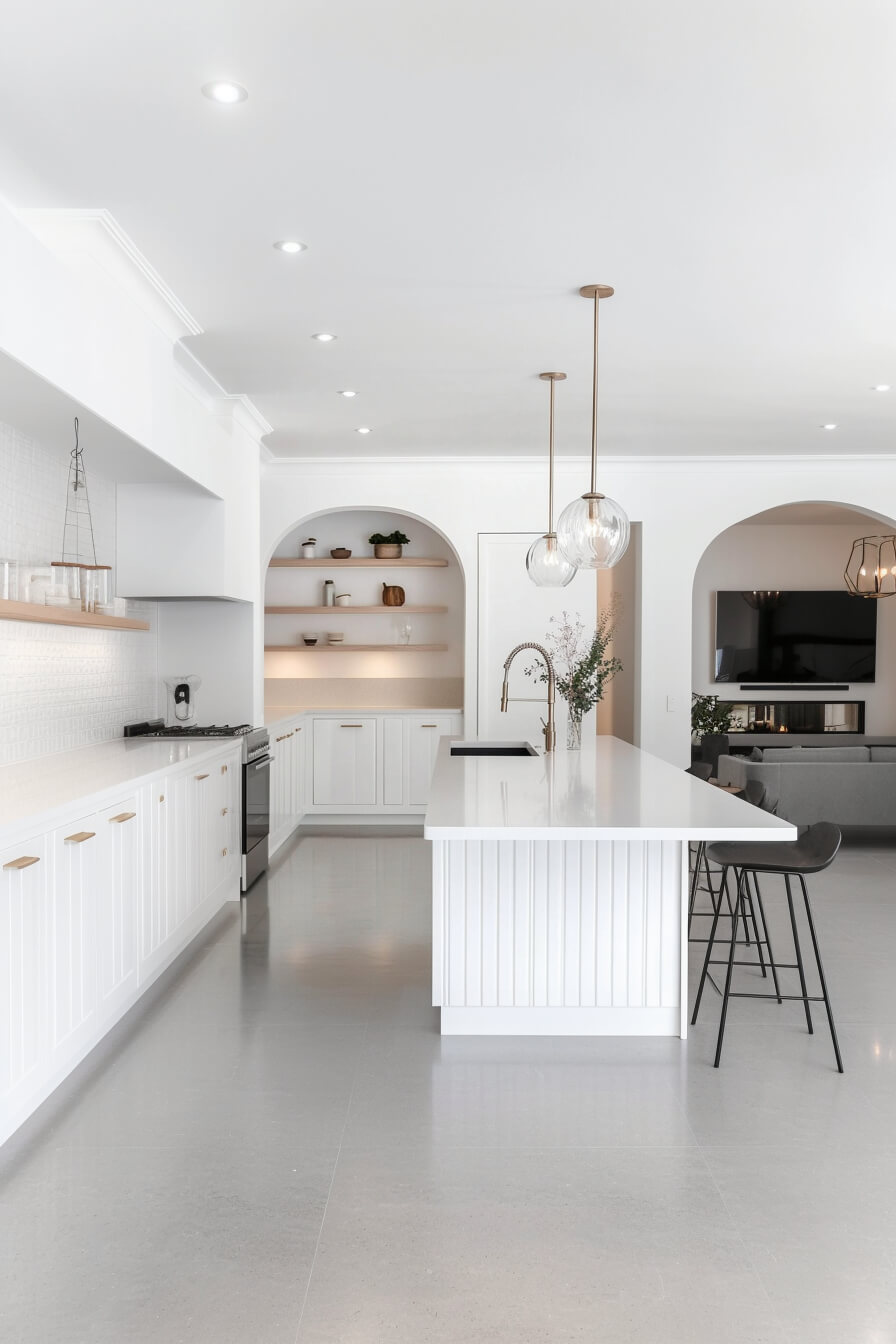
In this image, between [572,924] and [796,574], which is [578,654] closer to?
[572,924]

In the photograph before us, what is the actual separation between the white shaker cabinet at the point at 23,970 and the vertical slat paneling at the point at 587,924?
1.69m

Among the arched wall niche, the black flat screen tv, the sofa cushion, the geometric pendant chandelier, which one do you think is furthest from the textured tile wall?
the geometric pendant chandelier

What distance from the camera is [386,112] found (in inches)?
109

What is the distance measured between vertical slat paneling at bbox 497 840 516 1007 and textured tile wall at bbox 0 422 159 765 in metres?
2.01

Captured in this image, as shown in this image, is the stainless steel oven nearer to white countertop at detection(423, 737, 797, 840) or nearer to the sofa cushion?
white countertop at detection(423, 737, 797, 840)

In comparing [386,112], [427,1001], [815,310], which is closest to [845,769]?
[815,310]

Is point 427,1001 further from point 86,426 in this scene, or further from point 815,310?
point 815,310

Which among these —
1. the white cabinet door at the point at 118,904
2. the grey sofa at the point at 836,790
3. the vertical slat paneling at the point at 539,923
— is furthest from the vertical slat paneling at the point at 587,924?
the grey sofa at the point at 836,790

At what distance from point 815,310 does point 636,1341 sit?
3774 mm

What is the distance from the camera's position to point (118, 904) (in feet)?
11.8

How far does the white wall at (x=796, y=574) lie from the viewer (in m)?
10.9

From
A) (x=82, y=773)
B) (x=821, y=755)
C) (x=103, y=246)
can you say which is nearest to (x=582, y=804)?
(x=82, y=773)

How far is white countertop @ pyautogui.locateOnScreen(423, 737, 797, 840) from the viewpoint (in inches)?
112

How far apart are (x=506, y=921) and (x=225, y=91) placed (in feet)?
A: 8.48
